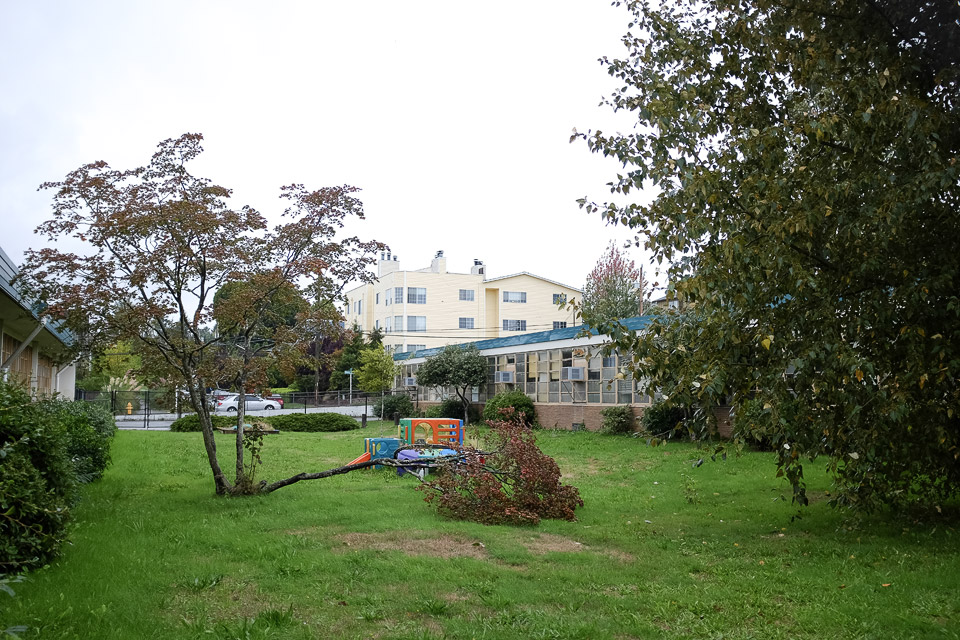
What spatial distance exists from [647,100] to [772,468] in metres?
9.47

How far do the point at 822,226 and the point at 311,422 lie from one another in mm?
27710

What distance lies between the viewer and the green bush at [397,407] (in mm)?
36969

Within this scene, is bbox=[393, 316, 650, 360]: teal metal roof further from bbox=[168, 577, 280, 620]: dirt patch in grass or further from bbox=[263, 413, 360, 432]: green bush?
bbox=[168, 577, 280, 620]: dirt patch in grass

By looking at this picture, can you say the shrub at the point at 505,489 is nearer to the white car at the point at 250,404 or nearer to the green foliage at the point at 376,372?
the green foliage at the point at 376,372

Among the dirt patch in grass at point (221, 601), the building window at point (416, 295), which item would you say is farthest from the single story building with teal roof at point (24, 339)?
the building window at point (416, 295)

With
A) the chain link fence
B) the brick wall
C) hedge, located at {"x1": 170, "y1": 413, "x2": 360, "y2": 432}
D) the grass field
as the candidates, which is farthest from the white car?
the grass field

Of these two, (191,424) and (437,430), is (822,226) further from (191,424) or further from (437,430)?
(191,424)

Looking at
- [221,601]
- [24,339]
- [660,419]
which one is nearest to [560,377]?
[660,419]

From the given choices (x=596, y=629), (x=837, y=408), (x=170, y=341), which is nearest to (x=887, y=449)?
(x=837, y=408)

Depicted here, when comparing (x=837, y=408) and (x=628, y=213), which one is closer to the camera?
(x=837, y=408)

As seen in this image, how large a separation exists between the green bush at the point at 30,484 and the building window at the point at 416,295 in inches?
1804

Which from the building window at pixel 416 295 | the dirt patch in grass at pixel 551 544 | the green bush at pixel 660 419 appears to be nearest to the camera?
the dirt patch in grass at pixel 551 544

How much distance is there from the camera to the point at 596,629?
539 centimetres

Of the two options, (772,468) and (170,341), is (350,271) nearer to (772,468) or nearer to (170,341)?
(170,341)
